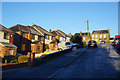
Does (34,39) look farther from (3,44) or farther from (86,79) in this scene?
(86,79)

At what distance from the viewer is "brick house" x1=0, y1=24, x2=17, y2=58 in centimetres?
2853

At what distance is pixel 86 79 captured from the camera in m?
7.89

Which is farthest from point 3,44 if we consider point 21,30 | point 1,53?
point 21,30

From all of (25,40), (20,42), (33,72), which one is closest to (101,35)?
(25,40)

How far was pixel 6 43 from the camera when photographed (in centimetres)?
3058

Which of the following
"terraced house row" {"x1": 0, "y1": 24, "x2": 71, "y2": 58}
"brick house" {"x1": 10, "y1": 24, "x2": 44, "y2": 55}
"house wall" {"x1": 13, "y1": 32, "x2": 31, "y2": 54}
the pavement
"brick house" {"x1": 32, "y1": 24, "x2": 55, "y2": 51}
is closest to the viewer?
the pavement

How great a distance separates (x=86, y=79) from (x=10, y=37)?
2829 centimetres

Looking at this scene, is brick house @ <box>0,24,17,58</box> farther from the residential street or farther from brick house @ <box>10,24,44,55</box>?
the residential street

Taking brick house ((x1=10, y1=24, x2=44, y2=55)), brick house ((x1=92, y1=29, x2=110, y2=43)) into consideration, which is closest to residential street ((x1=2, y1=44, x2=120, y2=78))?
brick house ((x1=10, y1=24, x2=44, y2=55))

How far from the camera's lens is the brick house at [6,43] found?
28.5 metres

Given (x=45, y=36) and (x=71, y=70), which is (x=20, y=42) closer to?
(x=45, y=36)

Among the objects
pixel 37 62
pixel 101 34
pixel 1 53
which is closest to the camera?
pixel 37 62

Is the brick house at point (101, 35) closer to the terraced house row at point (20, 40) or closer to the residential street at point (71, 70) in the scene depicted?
the terraced house row at point (20, 40)

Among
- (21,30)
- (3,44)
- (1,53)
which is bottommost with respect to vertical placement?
(1,53)
